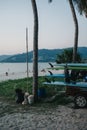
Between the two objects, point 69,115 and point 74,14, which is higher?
point 74,14

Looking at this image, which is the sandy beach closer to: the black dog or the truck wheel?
the truck wheel

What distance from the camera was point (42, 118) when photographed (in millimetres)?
11820

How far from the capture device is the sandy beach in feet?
34.6

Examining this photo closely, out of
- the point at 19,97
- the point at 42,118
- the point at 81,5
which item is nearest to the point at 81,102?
the point at 42,118

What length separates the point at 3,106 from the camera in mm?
14828

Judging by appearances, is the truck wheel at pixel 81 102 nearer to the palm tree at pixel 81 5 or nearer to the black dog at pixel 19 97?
the black dog at pixel 19 97

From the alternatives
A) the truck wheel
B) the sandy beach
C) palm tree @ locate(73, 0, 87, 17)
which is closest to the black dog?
the sandy beach

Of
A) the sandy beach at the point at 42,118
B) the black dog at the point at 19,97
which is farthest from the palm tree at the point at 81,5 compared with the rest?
the sandy beach at the point at 42,118

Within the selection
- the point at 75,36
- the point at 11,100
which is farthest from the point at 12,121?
the point at 75,36

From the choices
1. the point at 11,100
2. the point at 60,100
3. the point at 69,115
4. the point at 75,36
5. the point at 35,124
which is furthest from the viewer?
the point at 75,36

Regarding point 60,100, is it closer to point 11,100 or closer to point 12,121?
point 11,100

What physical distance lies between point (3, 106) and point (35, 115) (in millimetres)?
→ 2828

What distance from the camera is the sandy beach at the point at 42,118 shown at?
34.6ft

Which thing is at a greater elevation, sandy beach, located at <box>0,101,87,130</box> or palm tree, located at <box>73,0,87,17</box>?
palm tree, located at <box>73,0,87,17</box>
